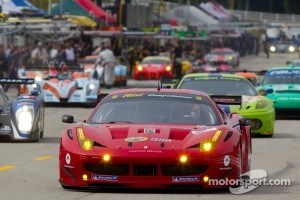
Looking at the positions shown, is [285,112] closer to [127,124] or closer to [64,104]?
[64,104]

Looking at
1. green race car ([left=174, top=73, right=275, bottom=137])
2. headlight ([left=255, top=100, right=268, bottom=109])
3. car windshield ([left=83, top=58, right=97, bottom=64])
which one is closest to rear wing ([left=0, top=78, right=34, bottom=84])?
green race car ([left=174, top=73, right=275, bottom=137])

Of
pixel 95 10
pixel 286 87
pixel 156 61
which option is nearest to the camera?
pixel 286 87

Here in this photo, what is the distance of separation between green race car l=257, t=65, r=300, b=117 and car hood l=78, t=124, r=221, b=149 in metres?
13.2

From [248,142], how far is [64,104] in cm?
1872

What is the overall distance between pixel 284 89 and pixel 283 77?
3.58 ft

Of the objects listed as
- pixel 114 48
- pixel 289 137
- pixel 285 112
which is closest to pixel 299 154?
pixel 289 137

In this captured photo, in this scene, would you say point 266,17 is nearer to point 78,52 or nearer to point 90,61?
point 78,52

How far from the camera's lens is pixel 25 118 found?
1784 cm

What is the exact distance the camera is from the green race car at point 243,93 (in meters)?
19.8

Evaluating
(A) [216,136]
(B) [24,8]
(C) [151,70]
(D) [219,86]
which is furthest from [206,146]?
(C) [151,70]

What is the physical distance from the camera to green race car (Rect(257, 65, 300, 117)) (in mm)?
25281

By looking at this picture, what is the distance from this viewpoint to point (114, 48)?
49.1 metres

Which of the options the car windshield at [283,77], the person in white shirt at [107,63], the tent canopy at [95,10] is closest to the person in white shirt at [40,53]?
the person in white shirt at [107,63]

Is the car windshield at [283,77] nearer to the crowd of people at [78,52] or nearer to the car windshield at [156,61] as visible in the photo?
the crowd of people at [78,52]
